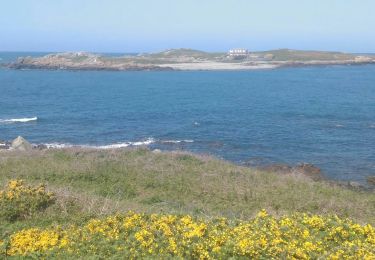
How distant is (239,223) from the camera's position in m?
11.5

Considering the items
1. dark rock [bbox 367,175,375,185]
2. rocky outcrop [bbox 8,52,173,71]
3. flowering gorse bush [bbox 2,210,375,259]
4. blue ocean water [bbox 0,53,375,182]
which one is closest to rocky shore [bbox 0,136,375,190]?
dark rock [bbox 367,175,375,185]

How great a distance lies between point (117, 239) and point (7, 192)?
5853mm

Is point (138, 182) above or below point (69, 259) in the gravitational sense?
below

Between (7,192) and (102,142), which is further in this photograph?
(102,142)

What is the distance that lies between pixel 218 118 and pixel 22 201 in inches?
1696

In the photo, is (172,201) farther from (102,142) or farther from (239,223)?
(102,142)

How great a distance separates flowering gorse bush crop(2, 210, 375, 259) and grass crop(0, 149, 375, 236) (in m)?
2.84

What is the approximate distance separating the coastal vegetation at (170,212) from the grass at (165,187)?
52mm

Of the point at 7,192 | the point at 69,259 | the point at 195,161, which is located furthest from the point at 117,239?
the point at 195,161

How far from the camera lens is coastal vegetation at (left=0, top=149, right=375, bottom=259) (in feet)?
31.8

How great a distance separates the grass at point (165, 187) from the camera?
629 inches

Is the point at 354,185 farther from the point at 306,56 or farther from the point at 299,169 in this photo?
the point at 306,56

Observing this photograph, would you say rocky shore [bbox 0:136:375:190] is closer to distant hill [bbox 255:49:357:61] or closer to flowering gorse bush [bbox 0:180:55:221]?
flowering gorse bush [bbox 0:180:55:221]

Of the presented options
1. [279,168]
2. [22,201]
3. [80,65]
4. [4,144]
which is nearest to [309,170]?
[279,168]
